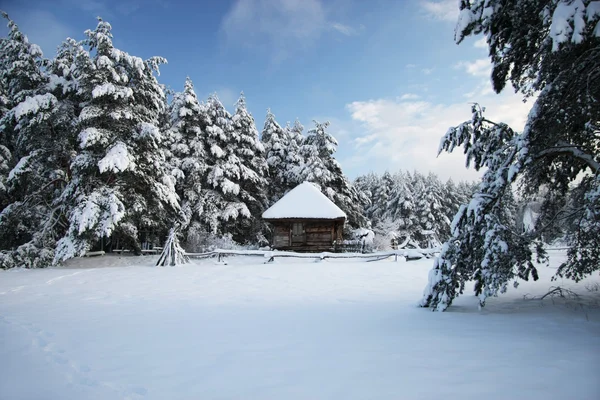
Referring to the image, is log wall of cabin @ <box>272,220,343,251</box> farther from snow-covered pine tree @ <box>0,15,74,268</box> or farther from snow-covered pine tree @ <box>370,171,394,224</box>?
snow-covered pine tree @ <box>370,171,394,224</box>

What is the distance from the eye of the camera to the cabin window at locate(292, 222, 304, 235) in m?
24.3

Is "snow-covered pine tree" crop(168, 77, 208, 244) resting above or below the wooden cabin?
above

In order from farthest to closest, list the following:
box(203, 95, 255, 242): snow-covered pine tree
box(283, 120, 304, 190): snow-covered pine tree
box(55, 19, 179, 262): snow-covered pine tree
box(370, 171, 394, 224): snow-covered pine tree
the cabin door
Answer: box(370, 171, 394, 224): snow-covered pine tree → box(283, 120, 304, 190): snow-covered pine tree → box(203, 95, 255, 242): snow-covered pine tree → the cabin door → box(55, 19, 179, 262): snow-covered pine tree

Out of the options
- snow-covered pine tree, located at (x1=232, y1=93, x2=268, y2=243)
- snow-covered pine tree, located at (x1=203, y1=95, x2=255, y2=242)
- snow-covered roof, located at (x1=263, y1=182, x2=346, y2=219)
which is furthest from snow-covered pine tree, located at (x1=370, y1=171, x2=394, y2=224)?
snow-covered pine tree, located at (x1=203, y1=95, x2=255, y2=242)

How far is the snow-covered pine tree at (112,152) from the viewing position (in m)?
15.1

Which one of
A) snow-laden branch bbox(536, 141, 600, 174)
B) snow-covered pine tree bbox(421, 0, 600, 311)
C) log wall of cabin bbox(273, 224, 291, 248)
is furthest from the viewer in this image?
log wall of cabin bbox(273, 224, 291, 248)

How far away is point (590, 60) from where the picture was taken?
14.9ft

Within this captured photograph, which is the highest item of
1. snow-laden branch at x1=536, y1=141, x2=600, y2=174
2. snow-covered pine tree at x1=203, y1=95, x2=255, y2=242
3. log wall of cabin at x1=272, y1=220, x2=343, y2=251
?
snow-covered pine tree at x1=203, y1=95, x2=255, y2=242

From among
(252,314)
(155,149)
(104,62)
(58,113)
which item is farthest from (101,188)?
(252,314)

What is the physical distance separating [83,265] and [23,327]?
13.2m

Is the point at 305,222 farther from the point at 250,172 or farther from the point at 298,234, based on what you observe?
the point at 250,172

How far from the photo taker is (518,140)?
5.45m

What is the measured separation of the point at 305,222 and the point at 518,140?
19.0 m

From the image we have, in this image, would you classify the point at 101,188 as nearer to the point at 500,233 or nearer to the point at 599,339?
the point at 500,233
